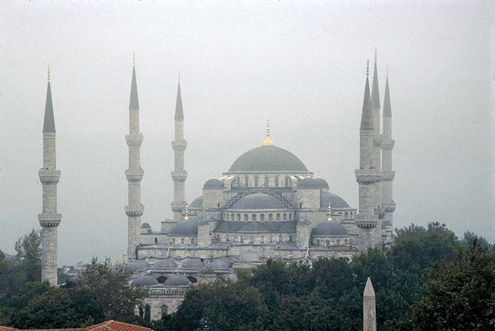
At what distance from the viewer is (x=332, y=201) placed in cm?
5906

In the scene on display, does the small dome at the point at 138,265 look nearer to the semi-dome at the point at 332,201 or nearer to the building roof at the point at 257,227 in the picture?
the building roof at the point at 257,227

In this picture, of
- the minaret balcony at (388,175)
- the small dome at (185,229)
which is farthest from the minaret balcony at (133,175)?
the minaret balcony at (388,175)

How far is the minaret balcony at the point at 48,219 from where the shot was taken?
47.8 m

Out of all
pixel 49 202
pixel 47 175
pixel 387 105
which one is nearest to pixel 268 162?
pixel 387 105

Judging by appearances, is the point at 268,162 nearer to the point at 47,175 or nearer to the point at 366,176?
the point at 366,176

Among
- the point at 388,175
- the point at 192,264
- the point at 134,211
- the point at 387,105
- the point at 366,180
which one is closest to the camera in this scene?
the point at 366,180

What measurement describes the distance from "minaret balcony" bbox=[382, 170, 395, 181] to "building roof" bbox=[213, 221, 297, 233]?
6.31 meters

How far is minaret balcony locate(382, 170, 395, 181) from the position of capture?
5988 cm

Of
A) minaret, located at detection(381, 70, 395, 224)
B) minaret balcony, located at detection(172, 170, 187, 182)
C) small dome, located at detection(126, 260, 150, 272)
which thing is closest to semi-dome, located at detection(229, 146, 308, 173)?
minaret balcony, located at detection(172, 170, 187, 182)

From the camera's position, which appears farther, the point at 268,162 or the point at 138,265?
the point at 268,162

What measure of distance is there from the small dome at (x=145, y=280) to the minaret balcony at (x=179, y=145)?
52.1ft

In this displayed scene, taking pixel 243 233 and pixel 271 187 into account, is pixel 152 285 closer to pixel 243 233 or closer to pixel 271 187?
pixel 243 233

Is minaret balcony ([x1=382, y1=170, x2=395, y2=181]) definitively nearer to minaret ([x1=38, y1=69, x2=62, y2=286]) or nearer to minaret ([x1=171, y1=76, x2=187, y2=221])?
minaret ([x1=171, y1=76, x2=187, y2=221])

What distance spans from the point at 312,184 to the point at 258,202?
3.13 meters
